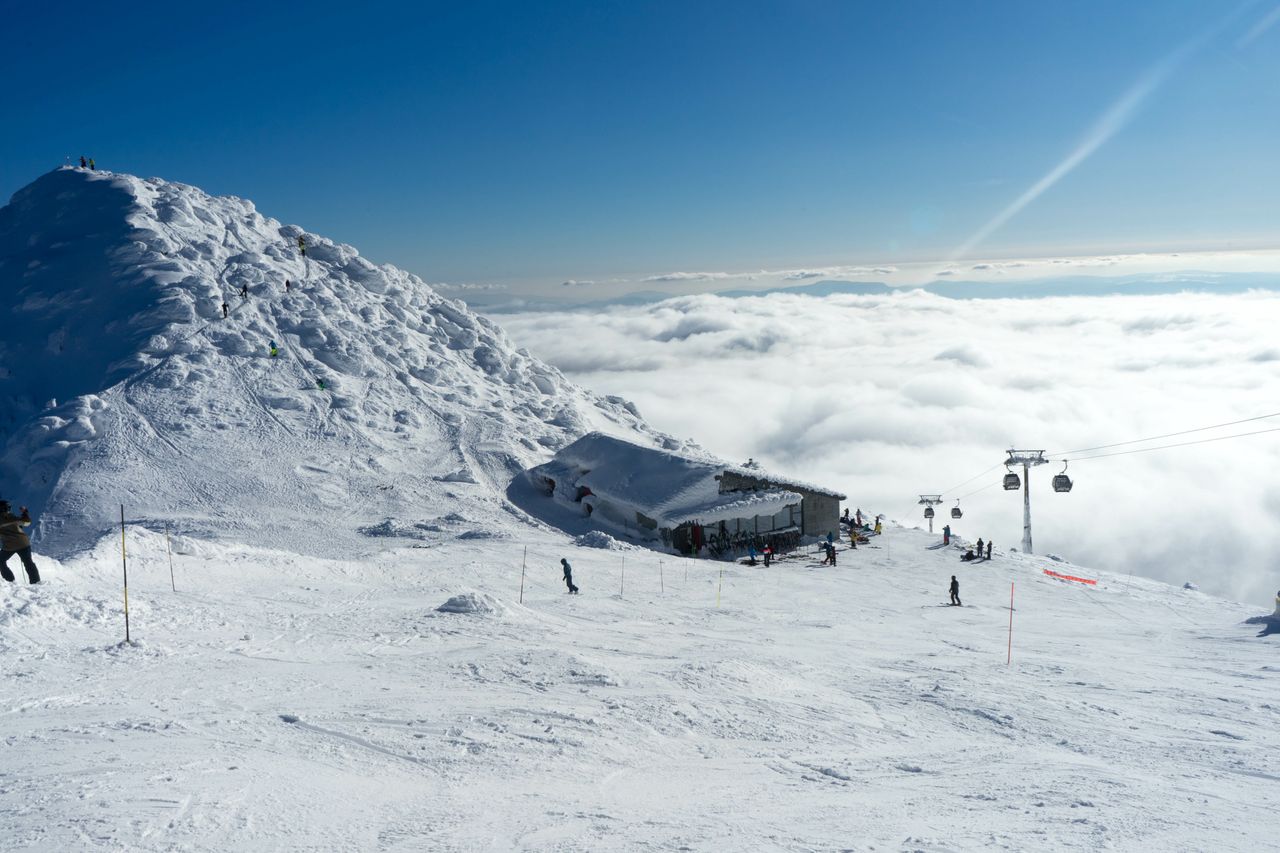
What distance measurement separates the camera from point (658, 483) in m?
40.5

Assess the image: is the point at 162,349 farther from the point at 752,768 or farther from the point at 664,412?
the point at 664,412

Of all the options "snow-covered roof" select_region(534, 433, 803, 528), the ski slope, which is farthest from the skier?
"snow-covered roof" select_region(534, 433, 803, 528)

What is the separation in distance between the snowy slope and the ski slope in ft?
61.2

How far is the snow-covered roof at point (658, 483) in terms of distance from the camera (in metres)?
38.3

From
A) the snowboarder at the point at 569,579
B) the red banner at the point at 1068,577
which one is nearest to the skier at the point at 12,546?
the snowboarder at the point at 569,579

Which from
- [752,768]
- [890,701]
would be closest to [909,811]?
[752,768]

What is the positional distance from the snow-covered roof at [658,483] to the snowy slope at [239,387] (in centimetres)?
508

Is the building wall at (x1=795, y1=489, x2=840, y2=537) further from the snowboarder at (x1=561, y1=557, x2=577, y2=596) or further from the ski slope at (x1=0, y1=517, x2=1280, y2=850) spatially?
the snowboarder at (x1=561, y1=557, x2=577, y2=596)

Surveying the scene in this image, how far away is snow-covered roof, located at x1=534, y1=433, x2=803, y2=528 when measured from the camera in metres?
38.3

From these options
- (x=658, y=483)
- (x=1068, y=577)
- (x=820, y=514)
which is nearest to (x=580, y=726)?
(x=1068, y=577)

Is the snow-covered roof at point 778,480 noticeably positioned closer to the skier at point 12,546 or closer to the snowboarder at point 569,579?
the snowboarder at point 569,579

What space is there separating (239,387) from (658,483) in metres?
28.9

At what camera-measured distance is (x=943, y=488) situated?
15762cm

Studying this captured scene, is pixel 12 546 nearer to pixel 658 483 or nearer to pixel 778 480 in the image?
pixel 658 483
